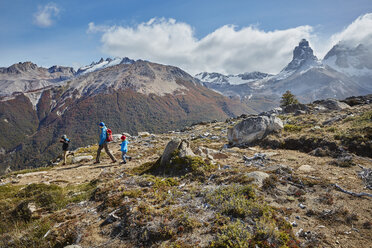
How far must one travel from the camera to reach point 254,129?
17.2 m

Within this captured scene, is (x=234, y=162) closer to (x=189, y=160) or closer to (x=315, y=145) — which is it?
(x=189, y=160)

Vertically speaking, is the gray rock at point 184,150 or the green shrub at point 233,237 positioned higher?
the gray rock at point 184,150

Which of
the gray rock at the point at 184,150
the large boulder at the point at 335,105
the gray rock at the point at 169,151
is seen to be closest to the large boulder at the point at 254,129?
the gray rock at the point at 184,150

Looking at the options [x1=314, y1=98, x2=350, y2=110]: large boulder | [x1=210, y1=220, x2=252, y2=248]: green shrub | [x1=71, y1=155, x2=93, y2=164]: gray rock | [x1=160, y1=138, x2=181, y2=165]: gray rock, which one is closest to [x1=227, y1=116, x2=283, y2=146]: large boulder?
[x1=160, y1=138, x2=181, y2=165]: gray rock

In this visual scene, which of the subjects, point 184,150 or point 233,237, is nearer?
point 233,237

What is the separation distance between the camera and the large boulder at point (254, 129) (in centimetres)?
1706

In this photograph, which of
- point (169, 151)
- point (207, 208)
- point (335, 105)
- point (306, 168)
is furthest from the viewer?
point (335, 105)

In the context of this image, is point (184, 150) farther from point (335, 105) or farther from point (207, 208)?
point (335, 105)

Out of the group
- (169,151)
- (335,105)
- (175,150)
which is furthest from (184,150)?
(335,105)

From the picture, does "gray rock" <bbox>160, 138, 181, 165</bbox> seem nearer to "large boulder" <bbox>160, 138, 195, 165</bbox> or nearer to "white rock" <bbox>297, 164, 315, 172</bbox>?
"large boulder" <bbox>160, 138, 195, 165</bbox>

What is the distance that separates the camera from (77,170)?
600 inches

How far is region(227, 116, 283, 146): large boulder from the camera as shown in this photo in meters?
17.1

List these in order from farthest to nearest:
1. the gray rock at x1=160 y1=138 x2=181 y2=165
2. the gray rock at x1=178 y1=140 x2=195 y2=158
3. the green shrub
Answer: the gray rock at x1=160 y1=138 x2=181 y2=165 < the gray rock at x1=178 y1=140 x2=195 y2=158 < the green shrub

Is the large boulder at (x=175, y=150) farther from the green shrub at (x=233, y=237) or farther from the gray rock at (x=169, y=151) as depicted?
the green shrub at (x=233, y=237)
